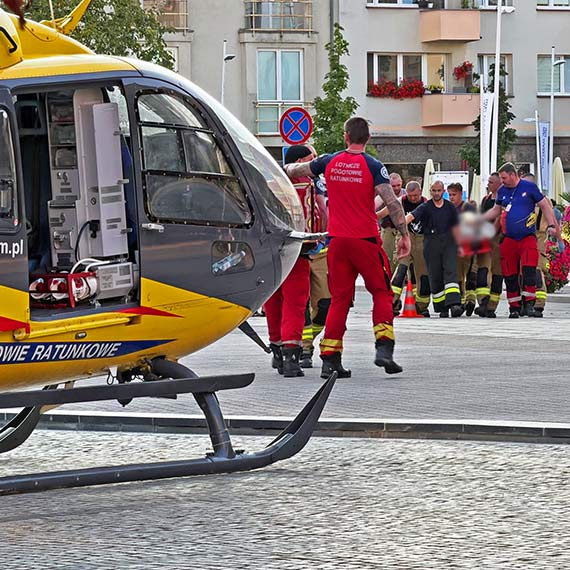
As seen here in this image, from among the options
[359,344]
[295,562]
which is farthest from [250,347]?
[295,562]

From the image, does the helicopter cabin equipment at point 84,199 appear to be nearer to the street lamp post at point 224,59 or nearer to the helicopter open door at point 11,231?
the helicopter open door at point 11,231

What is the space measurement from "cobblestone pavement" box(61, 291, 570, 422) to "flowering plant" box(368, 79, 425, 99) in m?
34.4

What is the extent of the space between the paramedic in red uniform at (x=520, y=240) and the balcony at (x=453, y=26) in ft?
106

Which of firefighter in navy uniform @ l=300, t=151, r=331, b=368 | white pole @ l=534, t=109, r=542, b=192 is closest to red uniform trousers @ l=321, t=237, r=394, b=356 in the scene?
firefighter in navy uniform @ l=300, t=151, r=331, b=368

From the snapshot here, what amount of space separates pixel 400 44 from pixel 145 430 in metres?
46.0

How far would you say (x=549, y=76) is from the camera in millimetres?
55812

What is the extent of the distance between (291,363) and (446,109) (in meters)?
41.5

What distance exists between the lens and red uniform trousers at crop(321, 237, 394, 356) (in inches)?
526

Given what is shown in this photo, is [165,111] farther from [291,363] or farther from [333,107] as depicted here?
[333,107]

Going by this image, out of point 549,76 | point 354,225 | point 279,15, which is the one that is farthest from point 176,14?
point 354,225

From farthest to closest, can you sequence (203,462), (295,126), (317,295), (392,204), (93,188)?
1. (295,126)
2. (317,295)
3. (392,204)
4. (93,188)
5. (203,462)

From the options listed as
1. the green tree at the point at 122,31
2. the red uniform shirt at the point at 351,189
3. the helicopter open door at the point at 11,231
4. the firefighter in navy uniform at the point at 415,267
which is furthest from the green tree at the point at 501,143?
the helicopter open door at the point at 11,231

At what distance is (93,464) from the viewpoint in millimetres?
9562

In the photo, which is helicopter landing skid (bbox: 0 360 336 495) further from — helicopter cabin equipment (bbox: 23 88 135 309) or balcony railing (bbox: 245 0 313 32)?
balcony railing (bbox: 245 0 313 32)
